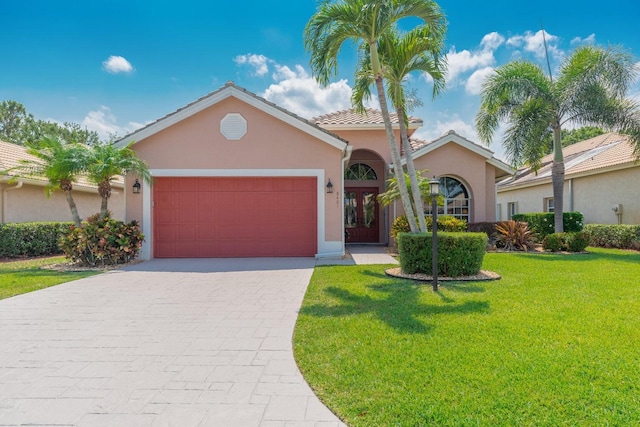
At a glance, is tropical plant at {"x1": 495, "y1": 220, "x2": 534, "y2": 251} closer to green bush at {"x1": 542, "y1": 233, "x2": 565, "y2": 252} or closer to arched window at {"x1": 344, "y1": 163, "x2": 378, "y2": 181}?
green bush at {"x1": 542, "y1": 233, "x2": 565, "y2": 252}

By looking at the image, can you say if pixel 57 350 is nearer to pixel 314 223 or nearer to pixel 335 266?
pixel 335 266

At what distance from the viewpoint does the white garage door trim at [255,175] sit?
12.0m

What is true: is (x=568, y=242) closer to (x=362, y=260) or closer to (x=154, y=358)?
(x=362, y=260)

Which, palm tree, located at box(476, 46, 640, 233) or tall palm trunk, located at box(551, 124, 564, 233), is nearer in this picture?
palm tree, located at box(476, 46, 640, 233)

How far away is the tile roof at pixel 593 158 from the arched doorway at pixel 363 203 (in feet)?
22.9

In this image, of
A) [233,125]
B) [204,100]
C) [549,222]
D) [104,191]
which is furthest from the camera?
[549,222]

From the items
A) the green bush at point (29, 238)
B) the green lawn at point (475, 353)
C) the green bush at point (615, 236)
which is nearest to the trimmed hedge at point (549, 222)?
the green bush at point (615, 236)

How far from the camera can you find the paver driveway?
3051mm

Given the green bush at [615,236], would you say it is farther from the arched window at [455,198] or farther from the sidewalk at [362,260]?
the sidewalk at [362,260]

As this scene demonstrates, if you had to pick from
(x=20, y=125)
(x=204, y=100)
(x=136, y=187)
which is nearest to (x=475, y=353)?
(x=204, y=100)

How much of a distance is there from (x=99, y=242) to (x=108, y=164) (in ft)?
7.67

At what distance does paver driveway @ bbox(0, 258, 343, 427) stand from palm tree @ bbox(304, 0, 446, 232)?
5575mm

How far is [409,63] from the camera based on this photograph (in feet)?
32.0

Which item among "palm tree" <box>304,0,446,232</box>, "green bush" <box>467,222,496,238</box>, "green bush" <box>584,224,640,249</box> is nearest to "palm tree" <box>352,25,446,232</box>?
"palm tree" <box>304,0,446,232</box>
